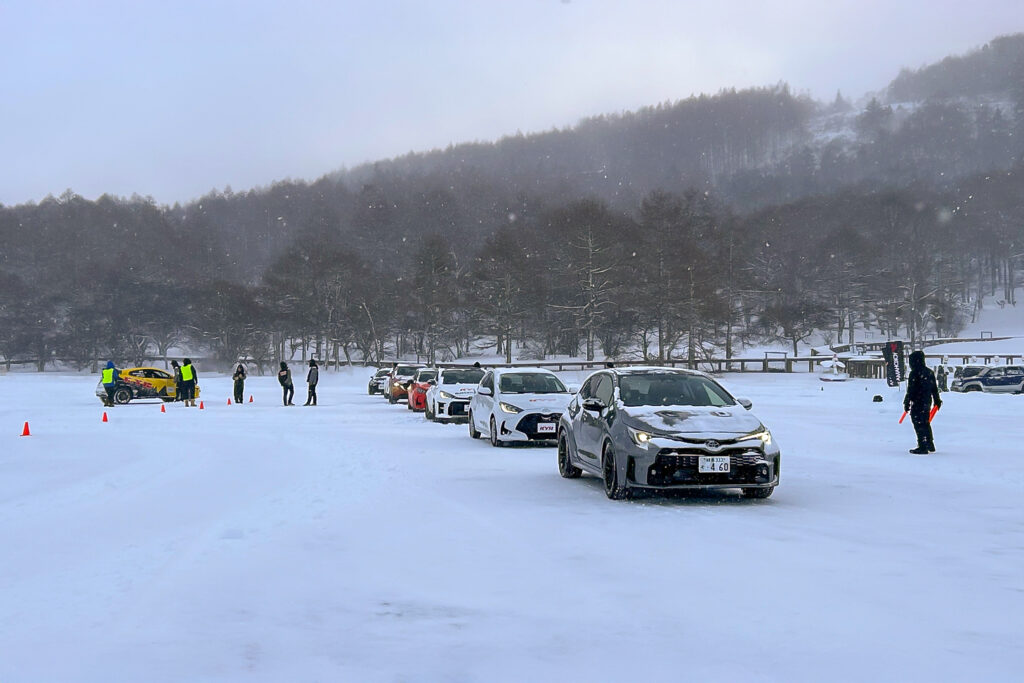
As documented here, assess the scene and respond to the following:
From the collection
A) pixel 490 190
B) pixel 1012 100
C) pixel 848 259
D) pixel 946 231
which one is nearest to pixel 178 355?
pixel 490 190

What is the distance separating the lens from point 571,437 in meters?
13.6

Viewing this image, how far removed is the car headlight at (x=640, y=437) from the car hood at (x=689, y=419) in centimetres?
6

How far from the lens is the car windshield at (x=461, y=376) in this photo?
27875 mm

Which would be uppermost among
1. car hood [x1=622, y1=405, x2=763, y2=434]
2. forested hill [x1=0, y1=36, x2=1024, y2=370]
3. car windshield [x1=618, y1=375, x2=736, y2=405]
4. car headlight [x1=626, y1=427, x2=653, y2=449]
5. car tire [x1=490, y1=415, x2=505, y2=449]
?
forested hill [x1=0, y1=36, x2=1024, y2=370]

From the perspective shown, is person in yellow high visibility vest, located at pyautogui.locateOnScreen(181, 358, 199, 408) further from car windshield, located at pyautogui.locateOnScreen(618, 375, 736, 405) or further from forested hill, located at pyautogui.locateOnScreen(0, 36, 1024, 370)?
forested hill, located at pyautogui.locateOnScreen(0, 36, 1024, 370)

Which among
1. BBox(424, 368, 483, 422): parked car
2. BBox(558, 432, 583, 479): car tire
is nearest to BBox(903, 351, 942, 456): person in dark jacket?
BBox(558, 432, 583, 479): car tire

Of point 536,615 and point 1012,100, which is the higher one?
point 1012,100

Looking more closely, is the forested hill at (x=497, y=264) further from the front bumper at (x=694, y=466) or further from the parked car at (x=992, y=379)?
the front bumper at (x=694, y=466)

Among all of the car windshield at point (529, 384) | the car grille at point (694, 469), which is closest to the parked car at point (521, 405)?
the car windshield at point (529, 384)

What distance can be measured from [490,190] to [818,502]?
10348 centimetres

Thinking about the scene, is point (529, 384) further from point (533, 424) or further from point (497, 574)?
point (497, 574)

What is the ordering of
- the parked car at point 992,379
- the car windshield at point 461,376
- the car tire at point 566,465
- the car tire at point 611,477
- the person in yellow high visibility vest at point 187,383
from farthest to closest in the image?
the parked car at point 992,379, the person in yellow high visibility vest at point 187,383, the car windshield at point 461,376, the car tire at point 566,465, the car tire at point 611,477

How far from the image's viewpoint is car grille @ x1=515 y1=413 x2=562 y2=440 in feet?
62.6

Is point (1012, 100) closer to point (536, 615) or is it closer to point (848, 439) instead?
point (848, 439)
